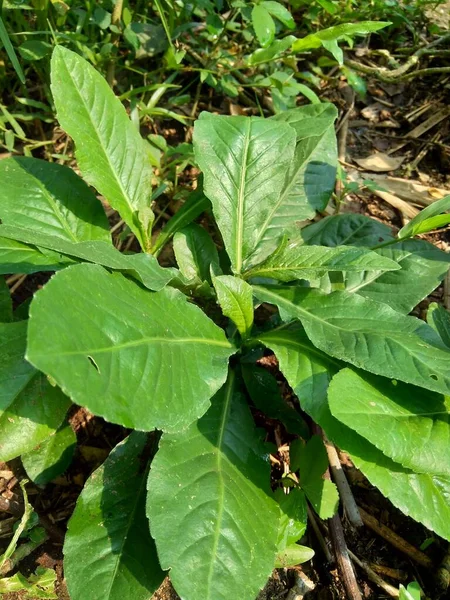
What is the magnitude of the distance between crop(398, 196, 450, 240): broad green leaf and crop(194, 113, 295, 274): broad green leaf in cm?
54

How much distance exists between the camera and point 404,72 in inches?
128

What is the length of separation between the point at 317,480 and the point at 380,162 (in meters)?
1.91

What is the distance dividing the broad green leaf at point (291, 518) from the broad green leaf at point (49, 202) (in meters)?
1.12

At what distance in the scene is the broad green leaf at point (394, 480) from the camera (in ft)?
4.91

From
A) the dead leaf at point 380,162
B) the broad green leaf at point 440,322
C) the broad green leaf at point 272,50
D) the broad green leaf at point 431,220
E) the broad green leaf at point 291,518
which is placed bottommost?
the broad green leaf at point 291,518

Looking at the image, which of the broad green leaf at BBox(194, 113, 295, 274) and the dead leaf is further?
the dead leaf

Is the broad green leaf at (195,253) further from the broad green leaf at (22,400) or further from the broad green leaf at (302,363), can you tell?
the broad green leaf at (22,400)

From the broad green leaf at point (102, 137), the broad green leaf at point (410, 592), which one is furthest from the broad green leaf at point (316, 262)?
the broad green leaf at point (410, 592)

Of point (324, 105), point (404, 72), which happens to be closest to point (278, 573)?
point (324, 105)

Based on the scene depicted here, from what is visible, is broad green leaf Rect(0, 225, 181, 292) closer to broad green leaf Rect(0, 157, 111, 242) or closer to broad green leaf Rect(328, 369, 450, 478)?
broad green leaf Rect(0, 157, 111, 242)

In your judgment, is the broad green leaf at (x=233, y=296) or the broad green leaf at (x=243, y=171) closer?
the broad green leaf at (x=233, y=296)

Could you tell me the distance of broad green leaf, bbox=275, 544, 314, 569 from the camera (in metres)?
1.68

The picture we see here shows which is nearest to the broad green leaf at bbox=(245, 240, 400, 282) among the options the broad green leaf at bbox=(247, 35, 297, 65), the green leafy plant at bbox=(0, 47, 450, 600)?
the green leafy plant at bbox=(0, 47, 450, 600)

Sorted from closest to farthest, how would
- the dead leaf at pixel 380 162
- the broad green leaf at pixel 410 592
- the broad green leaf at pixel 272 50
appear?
1. the broad green leaf at pixel 410 592
2. the broad green leaf at pixel 272 50
3. the dead leaf at pixel 380 162
